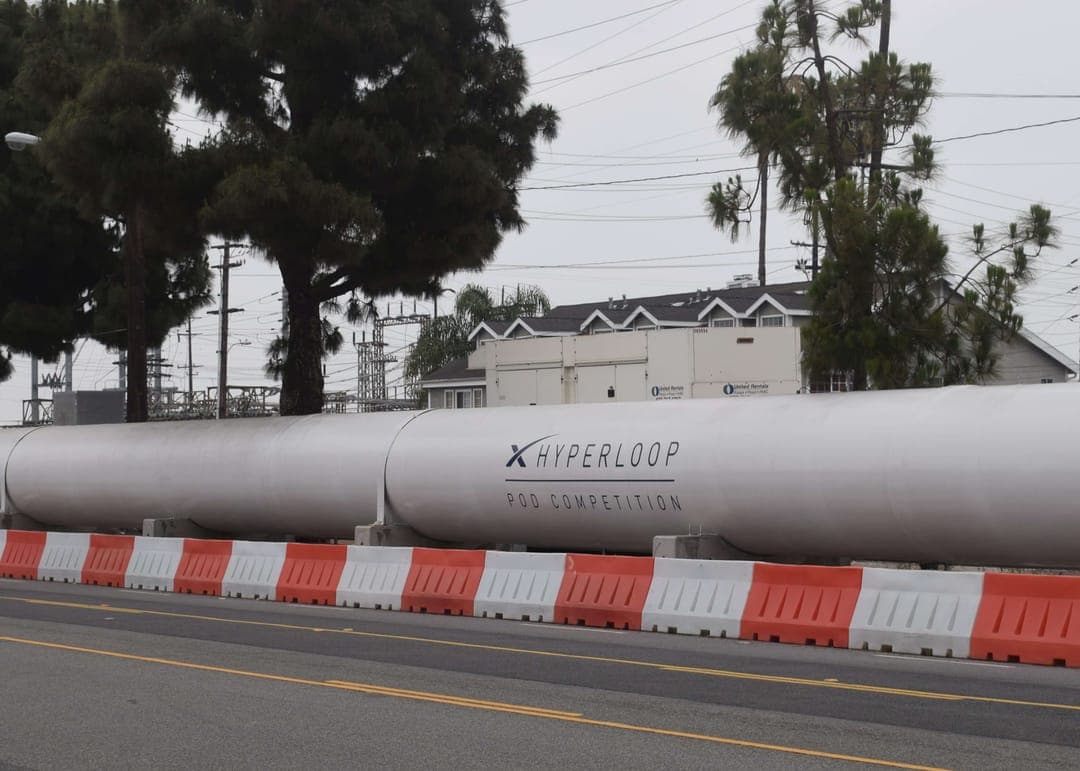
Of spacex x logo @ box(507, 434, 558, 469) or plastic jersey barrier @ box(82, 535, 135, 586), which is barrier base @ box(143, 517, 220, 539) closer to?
plastic jersey barrier @ box(82, 535, 135, 586)

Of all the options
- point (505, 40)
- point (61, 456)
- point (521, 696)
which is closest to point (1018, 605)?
point (521, 696)

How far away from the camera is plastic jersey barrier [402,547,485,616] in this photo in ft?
61.4

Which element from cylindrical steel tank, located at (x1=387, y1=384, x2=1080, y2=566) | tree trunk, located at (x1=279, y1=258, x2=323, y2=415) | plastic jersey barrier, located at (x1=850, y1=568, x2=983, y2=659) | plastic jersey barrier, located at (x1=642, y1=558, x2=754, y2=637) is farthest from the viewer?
tree trunk, located at (x1=279, y1=258, x2=323, y2=415)

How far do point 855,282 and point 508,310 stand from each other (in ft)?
197

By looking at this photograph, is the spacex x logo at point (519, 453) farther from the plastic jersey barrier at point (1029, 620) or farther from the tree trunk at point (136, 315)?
the tree trunk at point (136, 315)

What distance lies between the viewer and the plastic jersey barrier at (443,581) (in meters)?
18.7

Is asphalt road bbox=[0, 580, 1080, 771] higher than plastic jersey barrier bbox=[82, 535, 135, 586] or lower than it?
higher

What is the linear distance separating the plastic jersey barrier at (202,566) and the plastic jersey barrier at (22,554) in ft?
13.7

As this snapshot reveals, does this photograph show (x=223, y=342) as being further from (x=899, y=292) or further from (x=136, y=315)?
(x=899, y=292)

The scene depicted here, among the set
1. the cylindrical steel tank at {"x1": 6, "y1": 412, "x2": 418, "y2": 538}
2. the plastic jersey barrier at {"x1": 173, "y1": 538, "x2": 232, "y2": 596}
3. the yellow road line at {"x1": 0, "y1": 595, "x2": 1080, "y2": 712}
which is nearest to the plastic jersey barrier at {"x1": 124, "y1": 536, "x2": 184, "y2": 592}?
the plastic jersey barrier at {"x1": 173, "y1": 538, "x2": 232, "y2": 596}

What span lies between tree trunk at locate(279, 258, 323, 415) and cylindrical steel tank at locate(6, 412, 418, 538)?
450 cm

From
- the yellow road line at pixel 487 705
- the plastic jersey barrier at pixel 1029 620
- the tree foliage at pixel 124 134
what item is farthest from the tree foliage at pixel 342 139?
the plastic jersey barrier at pixel 1029 620

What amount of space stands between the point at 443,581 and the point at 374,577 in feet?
4.40

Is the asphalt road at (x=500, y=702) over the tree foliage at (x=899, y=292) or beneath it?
beneath
